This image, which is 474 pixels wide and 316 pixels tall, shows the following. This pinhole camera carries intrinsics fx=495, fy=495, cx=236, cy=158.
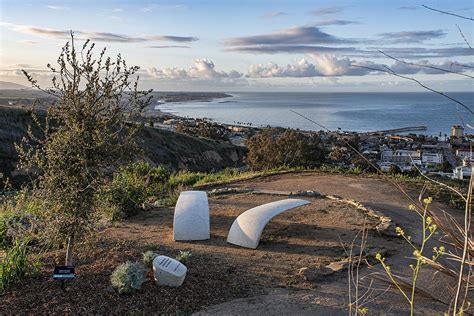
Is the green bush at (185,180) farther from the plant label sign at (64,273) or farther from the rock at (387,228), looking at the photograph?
the plant label sign at (64,273)

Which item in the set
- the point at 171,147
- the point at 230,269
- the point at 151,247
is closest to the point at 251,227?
the point at 230,269

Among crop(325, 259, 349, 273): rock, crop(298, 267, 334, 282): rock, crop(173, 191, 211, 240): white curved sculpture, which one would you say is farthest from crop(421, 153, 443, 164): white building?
crop(298, 267, 334, 282): rock

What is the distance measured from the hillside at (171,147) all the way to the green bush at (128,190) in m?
20.8

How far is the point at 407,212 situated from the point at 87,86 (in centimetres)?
705

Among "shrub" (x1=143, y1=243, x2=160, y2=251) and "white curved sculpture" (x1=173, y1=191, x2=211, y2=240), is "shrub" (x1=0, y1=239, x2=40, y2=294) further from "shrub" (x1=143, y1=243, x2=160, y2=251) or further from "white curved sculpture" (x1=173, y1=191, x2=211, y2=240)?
Result: "white curved sculpture" (x1=173, y1=191, x2=211, y2=240)

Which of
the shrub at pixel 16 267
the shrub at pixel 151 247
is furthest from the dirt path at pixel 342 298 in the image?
the shrub at pixel 16 267

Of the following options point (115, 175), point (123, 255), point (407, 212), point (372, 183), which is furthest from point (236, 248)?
point (372, 183)

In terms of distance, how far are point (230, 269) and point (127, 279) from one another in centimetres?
154

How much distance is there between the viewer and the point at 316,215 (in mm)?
9672

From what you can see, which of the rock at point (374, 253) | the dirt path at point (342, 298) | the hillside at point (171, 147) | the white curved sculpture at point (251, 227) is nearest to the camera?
the dirt path at point (342, 298)

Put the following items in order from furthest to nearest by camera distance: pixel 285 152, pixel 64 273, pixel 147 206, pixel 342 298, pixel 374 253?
1. pixel 285 152
2. pixel 147 206
3. pixel 374 253
4. pixel 342 298
5. pixel 64 273

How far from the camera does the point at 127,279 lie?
5.57 m

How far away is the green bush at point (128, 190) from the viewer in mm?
5996

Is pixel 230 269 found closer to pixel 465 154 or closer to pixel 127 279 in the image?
pixel 127 279
